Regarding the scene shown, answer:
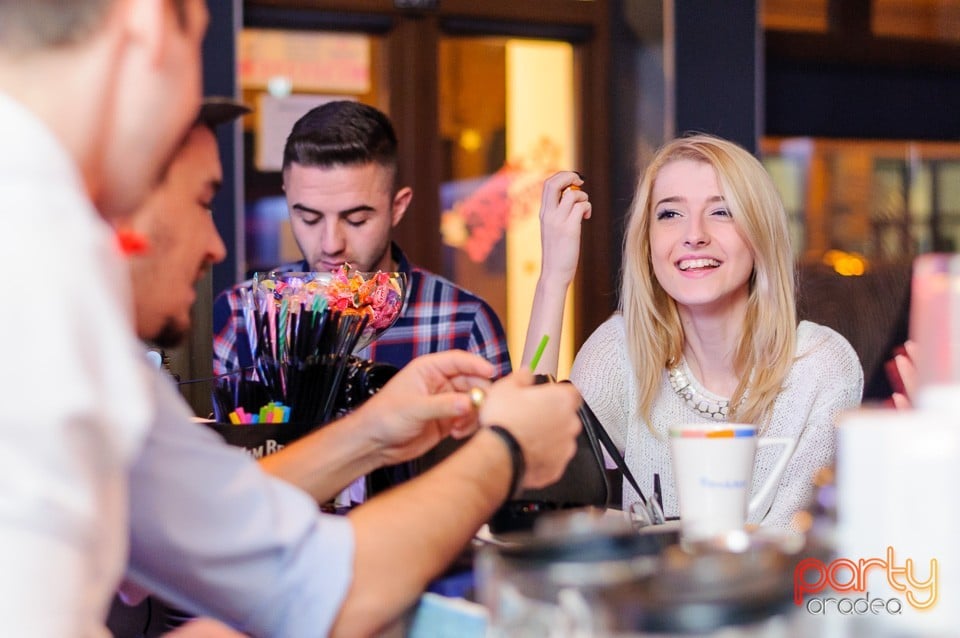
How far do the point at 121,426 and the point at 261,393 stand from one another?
2.37 feet

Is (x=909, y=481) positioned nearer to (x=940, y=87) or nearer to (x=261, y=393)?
(x=261, y=393)

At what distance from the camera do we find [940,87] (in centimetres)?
489

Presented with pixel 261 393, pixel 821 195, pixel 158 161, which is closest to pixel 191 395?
pixel 261 393

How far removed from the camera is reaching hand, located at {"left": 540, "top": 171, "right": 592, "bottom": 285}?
7.13ft

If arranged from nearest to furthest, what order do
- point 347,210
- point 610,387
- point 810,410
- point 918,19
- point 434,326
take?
point 810,410 → point 610,387 → point 347,210 → point 434,326 → point 918,19

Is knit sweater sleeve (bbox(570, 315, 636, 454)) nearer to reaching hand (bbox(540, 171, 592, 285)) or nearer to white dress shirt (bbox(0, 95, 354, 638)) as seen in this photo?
reaching hand (bbox(540, 171, 592, 285))

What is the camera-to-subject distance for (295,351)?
1402 millimetres

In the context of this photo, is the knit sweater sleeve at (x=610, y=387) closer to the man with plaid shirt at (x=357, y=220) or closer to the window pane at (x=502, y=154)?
the man with plaid shirt at (x=357, y=220)

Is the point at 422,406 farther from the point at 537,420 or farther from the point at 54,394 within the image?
the point at 54,394

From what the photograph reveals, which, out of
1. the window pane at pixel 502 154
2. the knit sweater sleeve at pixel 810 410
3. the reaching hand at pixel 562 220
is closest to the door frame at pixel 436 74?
the window pane at pixel 502 154

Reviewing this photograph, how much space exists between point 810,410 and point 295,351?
3.32 ft

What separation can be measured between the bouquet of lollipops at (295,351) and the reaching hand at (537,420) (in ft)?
0.96

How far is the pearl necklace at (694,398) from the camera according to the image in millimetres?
2047

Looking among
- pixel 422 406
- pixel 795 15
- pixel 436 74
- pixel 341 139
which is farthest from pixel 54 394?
pixel 795 15
